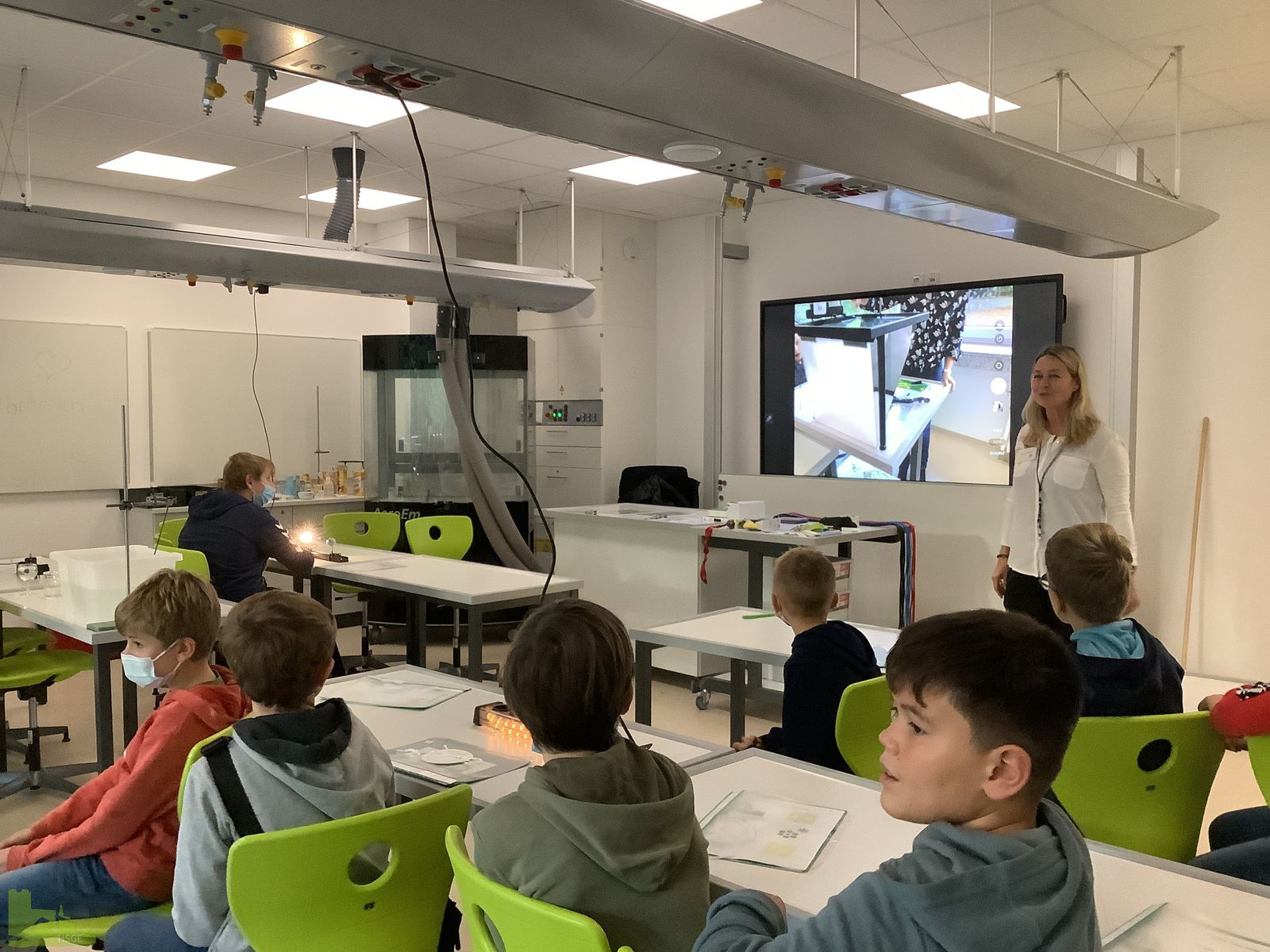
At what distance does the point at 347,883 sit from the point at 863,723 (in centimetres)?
117

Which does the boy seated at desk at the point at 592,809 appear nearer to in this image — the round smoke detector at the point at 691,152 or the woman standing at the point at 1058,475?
the round smoke detector at the point at 691,152

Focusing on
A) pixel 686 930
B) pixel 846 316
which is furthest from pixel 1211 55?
pixel 686 930

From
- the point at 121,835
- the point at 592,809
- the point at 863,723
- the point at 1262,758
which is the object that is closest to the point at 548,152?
the point at 863,723

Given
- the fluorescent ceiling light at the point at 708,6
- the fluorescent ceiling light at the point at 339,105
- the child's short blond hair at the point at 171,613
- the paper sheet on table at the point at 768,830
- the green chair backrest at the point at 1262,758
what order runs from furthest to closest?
the fluorescent ceiling light at the point at 339,105, the fluorescent ceiling light at the point at 708,6, the child's short blond hair at the point at 171,613, the green chair backrest at the point at 1262,758, the paper sheet on table at the point at 768,830

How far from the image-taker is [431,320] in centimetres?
763

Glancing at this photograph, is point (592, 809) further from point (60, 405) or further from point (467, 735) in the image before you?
point (60, 405)

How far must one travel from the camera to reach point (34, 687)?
389cm

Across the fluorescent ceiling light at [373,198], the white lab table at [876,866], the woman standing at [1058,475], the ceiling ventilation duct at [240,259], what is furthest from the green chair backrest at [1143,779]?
the fluorescent ceiling light at [373,198]

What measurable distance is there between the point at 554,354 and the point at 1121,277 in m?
3.82

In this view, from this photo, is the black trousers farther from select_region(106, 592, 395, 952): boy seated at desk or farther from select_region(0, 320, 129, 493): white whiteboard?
select_region(0, 320, 129, 493): white whiteboard

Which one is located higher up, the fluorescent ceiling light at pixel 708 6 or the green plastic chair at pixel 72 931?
the fluorescent ceiling light at pixel 708 6

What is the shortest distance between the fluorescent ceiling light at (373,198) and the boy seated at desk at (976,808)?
6112 millimetres

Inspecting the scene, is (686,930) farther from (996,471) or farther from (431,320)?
(431,320)

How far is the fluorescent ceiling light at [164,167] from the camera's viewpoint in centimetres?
579
